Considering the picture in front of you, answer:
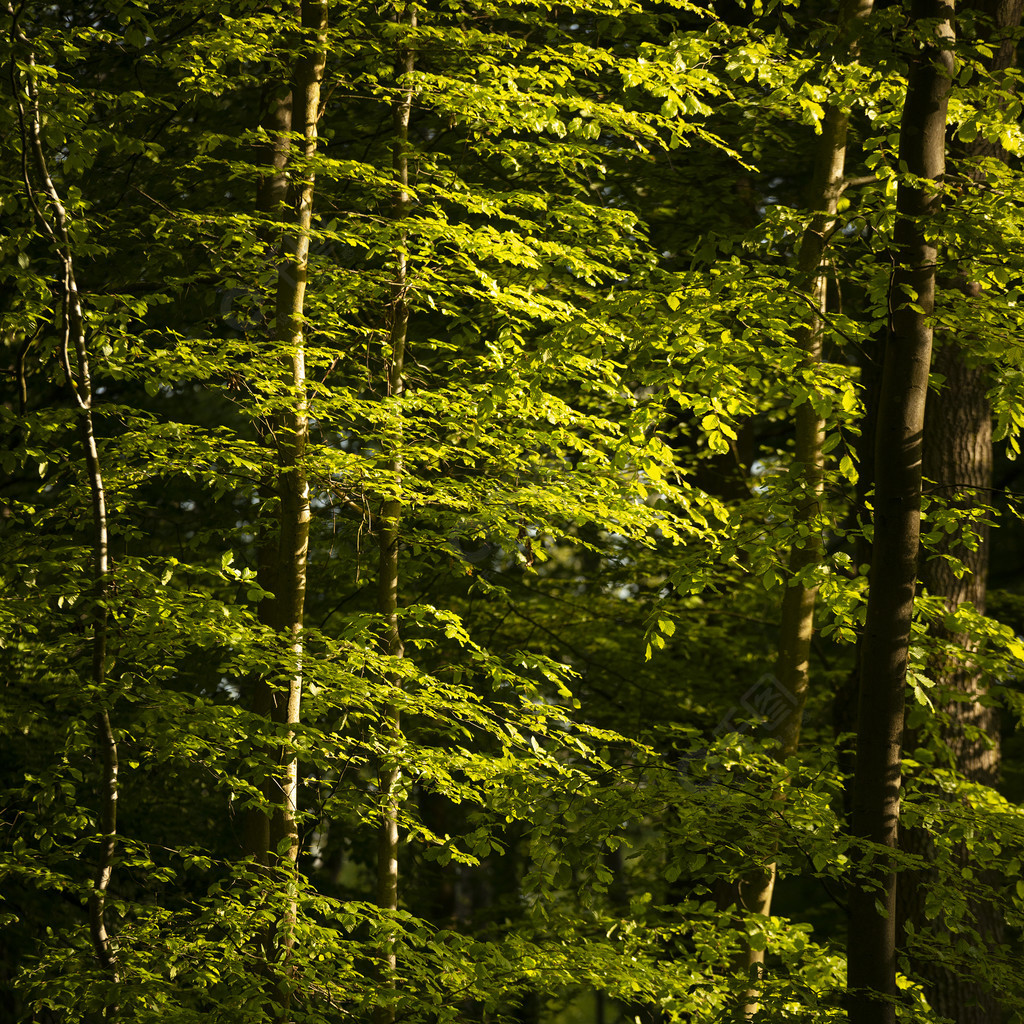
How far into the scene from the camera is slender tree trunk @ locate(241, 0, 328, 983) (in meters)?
4.81

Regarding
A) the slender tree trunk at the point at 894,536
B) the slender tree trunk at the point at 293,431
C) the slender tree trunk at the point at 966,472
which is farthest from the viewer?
the slender tree trunk at the point at 966,472

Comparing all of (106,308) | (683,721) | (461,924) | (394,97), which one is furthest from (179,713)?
(461,924)

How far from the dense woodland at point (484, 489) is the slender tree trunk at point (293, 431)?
0.10 feet

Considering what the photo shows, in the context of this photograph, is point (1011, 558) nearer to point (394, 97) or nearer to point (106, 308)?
point (394, 97)

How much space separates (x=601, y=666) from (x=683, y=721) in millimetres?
847

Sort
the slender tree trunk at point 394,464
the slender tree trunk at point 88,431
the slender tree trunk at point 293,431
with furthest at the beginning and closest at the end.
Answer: the slender tree trunk at point 394,464 → the slender tree trunk at point 293,431 → the slender tree trunk at point 88,431

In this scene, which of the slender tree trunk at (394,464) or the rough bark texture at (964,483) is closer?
the slender tree trunk at (394,464)

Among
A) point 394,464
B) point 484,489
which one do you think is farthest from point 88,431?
point 484,489

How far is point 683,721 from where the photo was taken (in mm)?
8766

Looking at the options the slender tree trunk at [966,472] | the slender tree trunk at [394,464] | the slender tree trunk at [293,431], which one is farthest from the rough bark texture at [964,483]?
the slender tree trunk at [293,431]

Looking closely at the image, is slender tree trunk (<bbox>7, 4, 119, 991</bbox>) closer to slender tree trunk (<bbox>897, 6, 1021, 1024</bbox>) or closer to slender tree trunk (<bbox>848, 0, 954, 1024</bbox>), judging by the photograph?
slender tree trunk (<bbox>848, 0, 954, 1024</bbox>)

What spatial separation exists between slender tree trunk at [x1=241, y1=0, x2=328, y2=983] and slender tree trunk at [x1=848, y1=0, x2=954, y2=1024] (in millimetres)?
2404

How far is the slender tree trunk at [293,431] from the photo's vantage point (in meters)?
4.81

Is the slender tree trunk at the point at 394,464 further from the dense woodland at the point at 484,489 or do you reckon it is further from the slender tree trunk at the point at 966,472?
the slender tree trunk at the point at 966,472
